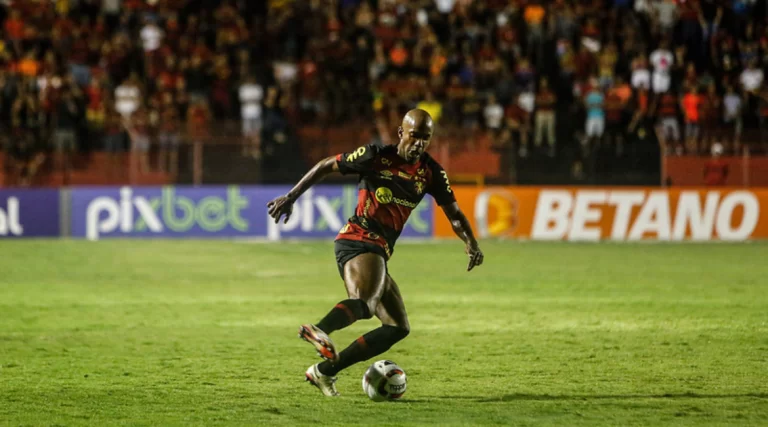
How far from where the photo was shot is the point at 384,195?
851 centimetres

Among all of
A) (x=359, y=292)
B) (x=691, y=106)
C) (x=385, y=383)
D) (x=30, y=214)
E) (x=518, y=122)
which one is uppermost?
(x=691, y=106)

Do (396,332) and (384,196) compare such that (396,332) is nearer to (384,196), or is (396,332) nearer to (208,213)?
(384,196)

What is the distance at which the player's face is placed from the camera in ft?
27.1

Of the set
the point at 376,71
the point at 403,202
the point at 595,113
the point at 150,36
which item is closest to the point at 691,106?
the point at 595,113

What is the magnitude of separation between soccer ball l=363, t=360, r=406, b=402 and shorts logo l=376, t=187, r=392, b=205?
116cm

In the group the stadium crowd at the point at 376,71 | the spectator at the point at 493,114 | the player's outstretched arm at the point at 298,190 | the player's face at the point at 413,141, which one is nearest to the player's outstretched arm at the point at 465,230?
the player's face at the point at 413,141

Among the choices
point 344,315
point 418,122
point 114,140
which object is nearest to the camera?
point 344,315

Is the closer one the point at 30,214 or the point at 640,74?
the point at 30,214

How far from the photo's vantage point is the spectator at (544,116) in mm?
26109

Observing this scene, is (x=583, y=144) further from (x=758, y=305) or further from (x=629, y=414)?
(x=629, y=414)

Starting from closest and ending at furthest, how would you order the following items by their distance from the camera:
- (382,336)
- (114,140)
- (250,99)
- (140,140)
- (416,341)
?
(382,336) → (416,341) → (140,140) → (114,140) → (250,99)

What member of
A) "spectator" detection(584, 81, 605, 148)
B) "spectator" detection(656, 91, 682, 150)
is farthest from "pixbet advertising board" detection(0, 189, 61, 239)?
"spectator" detection(656, 91, 682, 150)

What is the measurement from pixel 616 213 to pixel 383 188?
57.9ft

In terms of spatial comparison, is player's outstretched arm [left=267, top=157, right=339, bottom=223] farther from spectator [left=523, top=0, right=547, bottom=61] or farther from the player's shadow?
spectator [left=523, top=0, right=547, bottom=61]
